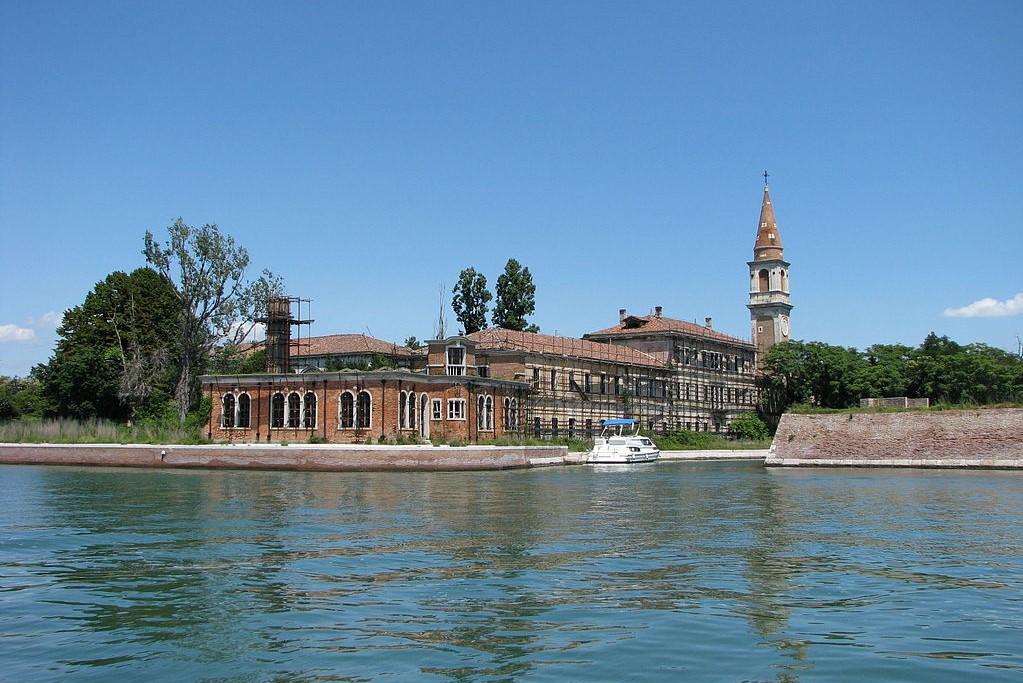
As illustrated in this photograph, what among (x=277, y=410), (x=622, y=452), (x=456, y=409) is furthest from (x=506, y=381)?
(x=277, y=410)

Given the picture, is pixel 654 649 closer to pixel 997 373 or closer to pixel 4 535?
pixel 4 535

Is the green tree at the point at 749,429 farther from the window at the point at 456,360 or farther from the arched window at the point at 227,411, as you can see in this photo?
the arched window at the point at 227,411

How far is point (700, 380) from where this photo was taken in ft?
250

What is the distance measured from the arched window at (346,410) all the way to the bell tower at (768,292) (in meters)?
44.7

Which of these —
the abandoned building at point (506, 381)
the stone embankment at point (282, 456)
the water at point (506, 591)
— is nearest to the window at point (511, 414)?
the abandoned building at point (506, 381)

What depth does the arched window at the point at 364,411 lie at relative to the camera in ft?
154

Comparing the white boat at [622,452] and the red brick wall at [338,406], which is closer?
the red brick wall at [338,406]

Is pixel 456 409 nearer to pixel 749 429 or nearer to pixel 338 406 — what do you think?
pixel 338 406

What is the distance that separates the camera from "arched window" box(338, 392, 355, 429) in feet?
156

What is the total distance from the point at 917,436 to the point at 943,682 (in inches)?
1594

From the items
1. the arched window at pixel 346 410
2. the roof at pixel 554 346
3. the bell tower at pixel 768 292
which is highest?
the bell tower at pixel 768 292

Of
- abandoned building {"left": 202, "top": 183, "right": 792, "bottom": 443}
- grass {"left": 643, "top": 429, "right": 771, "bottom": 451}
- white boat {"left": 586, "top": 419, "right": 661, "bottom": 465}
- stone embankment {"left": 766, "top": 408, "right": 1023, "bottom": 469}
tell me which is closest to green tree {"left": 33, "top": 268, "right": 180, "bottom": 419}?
abandoned building {"left": 202, "top": 183, "right": 792, "bottom": 443}

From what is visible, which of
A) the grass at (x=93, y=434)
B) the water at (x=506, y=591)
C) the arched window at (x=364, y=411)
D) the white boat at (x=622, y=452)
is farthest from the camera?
the white boat at (x=622, y=452)

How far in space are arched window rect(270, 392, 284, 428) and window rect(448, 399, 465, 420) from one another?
27.8ft
